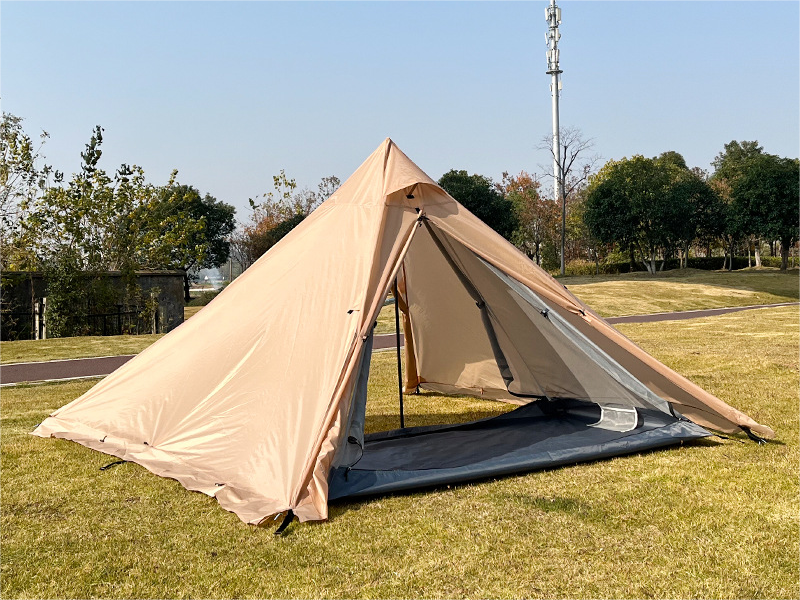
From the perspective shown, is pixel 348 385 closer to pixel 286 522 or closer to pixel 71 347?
pixel 286 522

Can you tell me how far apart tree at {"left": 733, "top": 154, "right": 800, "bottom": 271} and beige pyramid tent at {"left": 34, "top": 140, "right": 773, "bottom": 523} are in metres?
38.5

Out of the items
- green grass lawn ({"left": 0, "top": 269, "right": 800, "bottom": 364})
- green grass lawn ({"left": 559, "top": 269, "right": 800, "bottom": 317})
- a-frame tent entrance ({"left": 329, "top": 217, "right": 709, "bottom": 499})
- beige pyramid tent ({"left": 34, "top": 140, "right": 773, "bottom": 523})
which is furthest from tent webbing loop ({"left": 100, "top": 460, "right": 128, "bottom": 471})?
Result: green grass lawn ({"left": 559, "top": 269, "right": 800, "bottom": 317})

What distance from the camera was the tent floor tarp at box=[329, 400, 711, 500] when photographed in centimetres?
516

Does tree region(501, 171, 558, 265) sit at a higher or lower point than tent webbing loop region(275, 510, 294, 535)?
higher

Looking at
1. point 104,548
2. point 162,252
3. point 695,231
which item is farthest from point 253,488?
point 695,231

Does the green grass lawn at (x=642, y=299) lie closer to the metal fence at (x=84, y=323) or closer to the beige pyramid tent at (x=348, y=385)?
the metal fence at (x=84, y=323)

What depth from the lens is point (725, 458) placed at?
571cm

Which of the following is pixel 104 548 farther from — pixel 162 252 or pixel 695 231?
pixel 695 231

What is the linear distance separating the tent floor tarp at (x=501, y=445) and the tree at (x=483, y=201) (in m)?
36.2

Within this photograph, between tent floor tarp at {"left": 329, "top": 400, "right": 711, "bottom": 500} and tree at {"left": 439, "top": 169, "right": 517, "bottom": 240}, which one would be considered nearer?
tent floor tarp at {"left": 329, "top": 400, "right": 711, "bottom": 500}

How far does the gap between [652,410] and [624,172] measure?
42.6 m

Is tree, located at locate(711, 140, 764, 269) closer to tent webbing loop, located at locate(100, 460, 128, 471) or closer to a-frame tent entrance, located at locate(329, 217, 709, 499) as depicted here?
a-frame tent entrance, located at locate(329, 217, 709, 499)

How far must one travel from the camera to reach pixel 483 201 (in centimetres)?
4359

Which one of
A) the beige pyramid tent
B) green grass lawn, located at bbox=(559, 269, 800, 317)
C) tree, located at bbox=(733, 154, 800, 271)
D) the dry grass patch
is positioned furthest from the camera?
tree, located at bbox=(733, 154, 800, 271)
